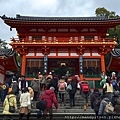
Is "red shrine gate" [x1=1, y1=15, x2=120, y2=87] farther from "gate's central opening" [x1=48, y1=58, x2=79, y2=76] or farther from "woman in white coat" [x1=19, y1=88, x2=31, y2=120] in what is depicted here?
"woman in white coat" [x1=19, y1=88, x2=31, y2=120]

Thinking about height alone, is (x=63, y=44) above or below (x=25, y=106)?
above

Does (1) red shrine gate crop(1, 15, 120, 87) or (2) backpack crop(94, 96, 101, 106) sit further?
(1) red shrine gate crop(1, 15, 120, 87)

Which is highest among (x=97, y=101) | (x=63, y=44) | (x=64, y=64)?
(x=63, y=44)

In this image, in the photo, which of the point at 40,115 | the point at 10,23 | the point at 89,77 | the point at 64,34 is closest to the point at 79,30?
the point at 64,34

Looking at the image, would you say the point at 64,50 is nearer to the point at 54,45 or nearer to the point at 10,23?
the point at 54,45

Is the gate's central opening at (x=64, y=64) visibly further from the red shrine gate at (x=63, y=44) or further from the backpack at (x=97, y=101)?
the backpack at (x=97, y=101)

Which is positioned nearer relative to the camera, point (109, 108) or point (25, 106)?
point (109, 108)

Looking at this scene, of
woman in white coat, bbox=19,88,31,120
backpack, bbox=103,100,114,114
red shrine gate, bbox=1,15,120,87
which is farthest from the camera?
red shrine gate, bbox=1,15,120,87

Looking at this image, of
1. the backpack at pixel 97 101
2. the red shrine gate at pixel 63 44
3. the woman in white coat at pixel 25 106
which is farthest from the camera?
the red shrine gate at pixel 63 44

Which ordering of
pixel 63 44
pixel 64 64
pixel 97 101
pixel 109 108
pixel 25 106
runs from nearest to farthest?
1. pixel 109 108
2. pixel 97 101
3. pixel 25 106
4. pixel 63 44
5. pixel 64 64

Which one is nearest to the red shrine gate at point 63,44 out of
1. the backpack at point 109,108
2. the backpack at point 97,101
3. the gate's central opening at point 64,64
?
the gate's central opening at point 64,64

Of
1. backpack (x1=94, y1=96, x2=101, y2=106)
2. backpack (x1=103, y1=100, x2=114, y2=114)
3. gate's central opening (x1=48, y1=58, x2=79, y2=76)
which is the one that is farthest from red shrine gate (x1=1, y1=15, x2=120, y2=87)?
backpack (x1=103, y1=100, x2=114, y2=114)

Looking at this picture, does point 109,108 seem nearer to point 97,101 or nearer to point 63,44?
point 97,101

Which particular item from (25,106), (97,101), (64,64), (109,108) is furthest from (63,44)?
(109,108)
